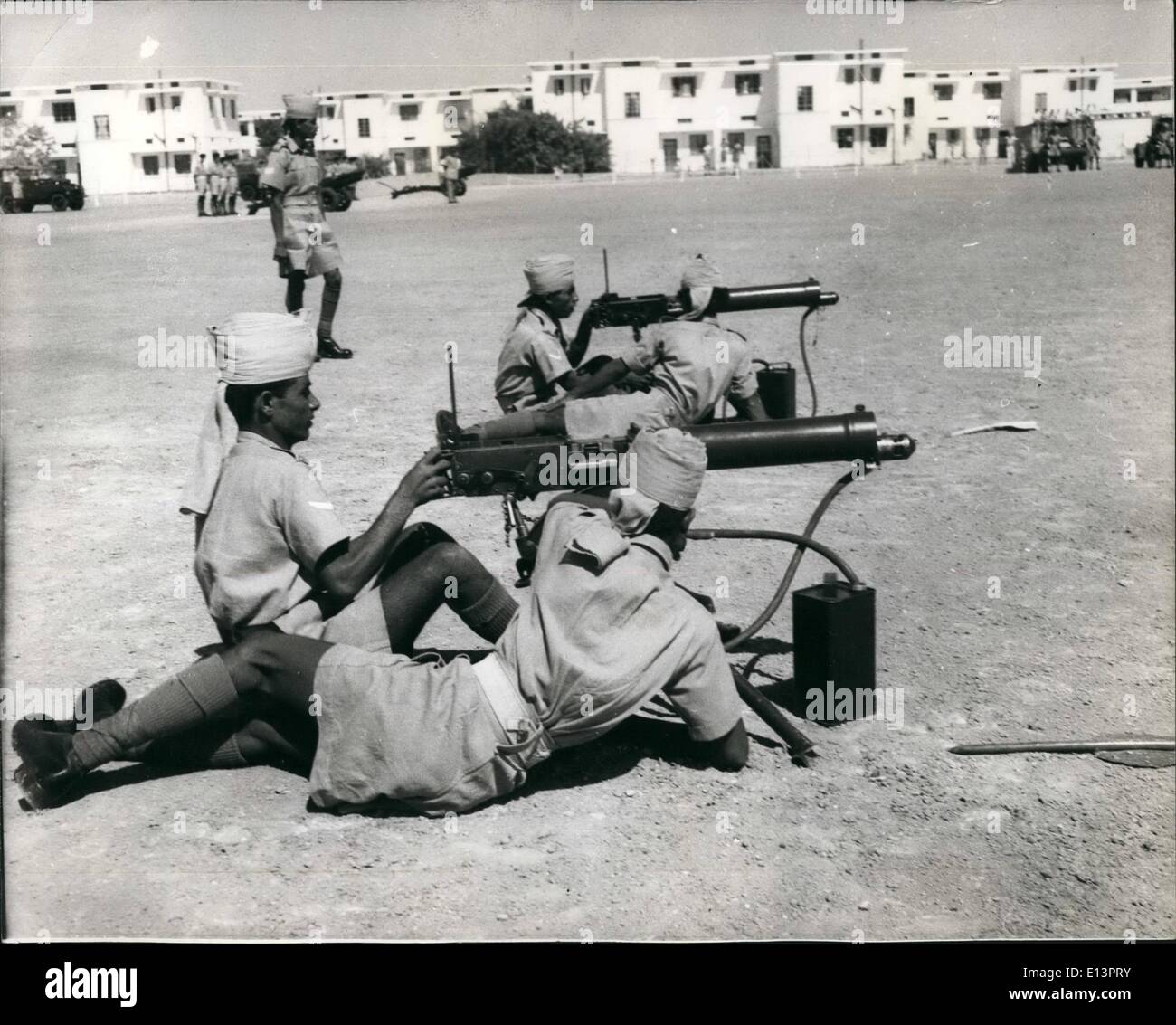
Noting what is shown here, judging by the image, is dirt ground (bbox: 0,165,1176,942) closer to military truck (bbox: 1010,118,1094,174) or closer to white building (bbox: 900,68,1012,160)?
white building (bbox: 900,68,1012,160)

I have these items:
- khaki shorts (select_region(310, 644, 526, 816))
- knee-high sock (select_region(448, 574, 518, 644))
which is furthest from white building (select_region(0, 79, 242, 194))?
khaki shorts (select_region(310, 644, 526, 816))

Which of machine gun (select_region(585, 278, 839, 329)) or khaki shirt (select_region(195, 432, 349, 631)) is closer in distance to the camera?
khaki shirt (select_region(195, 432, 349, 631))

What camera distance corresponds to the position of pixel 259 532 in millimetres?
3980

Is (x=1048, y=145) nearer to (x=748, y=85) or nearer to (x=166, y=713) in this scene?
(x=748, y=85)

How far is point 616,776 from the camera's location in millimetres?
4371

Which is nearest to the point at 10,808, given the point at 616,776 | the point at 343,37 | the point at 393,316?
the point at 616,776

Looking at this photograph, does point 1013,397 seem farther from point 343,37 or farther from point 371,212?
point 371,212

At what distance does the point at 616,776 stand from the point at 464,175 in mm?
28668

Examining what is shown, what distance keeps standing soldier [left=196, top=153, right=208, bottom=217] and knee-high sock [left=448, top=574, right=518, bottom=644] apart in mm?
22428

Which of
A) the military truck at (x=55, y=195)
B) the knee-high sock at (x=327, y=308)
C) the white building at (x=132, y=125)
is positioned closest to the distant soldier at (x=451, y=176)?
the white building at (x=132, y=125)

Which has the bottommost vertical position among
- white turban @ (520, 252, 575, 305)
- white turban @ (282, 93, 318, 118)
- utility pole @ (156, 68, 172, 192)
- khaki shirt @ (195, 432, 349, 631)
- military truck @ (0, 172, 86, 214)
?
khaki shirt @ (195, 432, 349, 631)

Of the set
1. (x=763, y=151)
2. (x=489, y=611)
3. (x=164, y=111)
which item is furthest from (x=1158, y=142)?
(x=489, y=611)

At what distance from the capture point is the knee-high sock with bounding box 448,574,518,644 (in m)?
4.50

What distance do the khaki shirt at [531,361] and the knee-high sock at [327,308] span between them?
4319 mm
